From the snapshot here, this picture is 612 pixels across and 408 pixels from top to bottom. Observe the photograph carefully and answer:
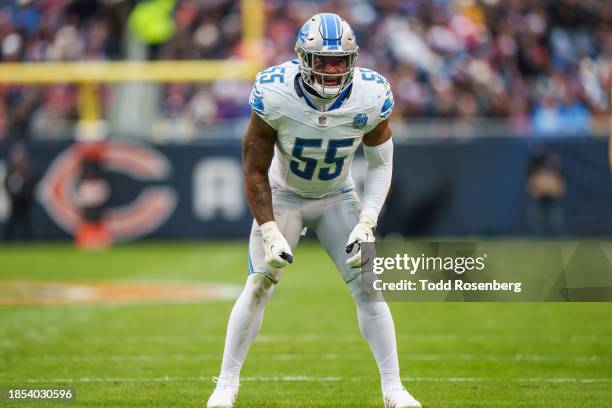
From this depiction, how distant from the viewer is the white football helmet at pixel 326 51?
190 inches

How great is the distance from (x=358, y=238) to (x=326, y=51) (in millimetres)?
890

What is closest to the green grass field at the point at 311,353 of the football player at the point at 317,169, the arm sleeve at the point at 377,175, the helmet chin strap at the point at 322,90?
the football player at the point at 317,169

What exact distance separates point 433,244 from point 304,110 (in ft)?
2.94

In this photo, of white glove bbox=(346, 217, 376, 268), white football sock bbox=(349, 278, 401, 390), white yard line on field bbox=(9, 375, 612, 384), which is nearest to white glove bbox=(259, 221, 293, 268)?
white glove bbox=(346, 217, 376, 268)

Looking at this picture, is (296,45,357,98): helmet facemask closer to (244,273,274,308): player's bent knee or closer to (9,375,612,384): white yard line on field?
(244,273,274,308): player's bent knee

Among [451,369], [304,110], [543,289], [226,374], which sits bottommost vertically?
[451,369]

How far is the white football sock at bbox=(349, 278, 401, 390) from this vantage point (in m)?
4.98

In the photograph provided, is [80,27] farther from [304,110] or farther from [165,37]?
[304,110]

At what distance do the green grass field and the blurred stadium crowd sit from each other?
4687mm

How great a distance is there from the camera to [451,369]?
6.34 meters

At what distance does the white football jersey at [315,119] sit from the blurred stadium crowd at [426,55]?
8899 mm

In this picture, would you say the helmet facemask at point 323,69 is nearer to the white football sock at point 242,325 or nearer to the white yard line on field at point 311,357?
the white football sock at point 242,325

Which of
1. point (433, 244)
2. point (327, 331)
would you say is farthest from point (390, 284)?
point (327, 331)

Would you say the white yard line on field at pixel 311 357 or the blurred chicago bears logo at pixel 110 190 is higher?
the white yard line on field at pixel 311 357
